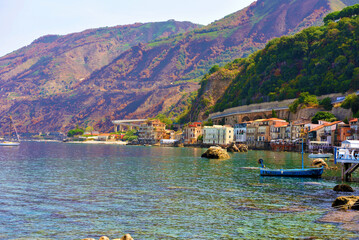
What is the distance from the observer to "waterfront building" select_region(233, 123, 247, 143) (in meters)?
162

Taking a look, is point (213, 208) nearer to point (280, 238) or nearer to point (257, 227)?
point (257, 227)

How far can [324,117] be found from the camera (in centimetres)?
13212

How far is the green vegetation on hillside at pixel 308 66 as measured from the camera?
150 metres

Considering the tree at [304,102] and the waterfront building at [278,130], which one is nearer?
the waterfront building at [278,130]

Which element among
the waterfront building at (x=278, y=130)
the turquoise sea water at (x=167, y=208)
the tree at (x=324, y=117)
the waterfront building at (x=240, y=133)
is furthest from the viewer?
the waterfront building at (x=240, y=133)

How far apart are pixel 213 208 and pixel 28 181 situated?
2687 centimetres

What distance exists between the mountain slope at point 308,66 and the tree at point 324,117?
1375cm

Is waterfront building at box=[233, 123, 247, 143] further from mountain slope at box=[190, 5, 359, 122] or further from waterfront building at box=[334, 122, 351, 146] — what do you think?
waterfront building at box=[334, 122, 351, 146]

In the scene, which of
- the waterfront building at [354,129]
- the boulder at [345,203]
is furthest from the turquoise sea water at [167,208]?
the waterfront building at [354,129]

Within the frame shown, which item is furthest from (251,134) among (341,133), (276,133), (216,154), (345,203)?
(345,203)

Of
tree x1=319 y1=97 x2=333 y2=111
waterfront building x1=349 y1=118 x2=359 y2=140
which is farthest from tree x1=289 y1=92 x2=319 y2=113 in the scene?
waterfront building x1=349 y1=118 x2=359 y2=140

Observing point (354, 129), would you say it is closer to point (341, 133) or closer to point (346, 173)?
point (341, 133)

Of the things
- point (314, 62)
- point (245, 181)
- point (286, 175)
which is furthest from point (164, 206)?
point (314, 62)

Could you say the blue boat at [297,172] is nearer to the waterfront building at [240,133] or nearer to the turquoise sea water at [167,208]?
the turquoise sea water at [167,208]
